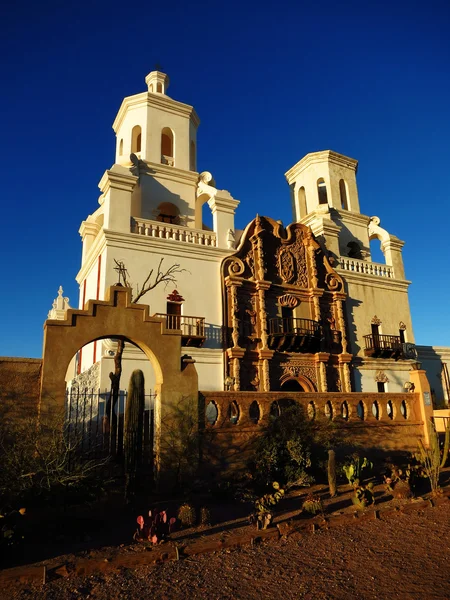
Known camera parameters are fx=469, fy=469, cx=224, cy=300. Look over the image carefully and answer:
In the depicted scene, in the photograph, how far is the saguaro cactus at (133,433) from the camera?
32.0ft

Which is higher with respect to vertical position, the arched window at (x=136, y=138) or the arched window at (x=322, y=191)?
the arched window at (x=136, y=138)

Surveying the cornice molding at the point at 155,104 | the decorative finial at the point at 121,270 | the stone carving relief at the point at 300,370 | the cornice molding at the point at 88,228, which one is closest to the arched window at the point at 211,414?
the stone carving relief at the point at 300,370

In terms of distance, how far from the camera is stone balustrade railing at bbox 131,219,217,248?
20922 mm

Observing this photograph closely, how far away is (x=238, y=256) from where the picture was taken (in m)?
22.6

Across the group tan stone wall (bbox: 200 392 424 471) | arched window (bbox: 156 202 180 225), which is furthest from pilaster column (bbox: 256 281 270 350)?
tan stone wall (bbox: 200 392 424 471)

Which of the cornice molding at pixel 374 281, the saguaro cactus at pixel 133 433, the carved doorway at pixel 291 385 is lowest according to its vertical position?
the saguaro cactus at pixel 133 433

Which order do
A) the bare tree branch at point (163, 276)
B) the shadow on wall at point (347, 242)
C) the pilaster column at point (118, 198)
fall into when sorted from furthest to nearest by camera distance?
the shadow on wall at point (347, 242) → the pilaster column at point (118, 198) → the bare tree branch at point (163, 276)

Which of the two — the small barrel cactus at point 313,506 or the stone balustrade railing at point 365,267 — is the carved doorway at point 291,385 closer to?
the stone balustrade railing at point 365,267

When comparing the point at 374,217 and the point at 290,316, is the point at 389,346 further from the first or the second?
the point at 374,217

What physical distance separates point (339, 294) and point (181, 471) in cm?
1579

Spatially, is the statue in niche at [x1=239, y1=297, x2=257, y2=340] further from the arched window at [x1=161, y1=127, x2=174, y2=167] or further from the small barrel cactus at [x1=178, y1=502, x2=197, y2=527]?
the small barrel cactus at [x1=178, y1=502, x2=197, y2=527]

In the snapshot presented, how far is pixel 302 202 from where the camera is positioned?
101 ft

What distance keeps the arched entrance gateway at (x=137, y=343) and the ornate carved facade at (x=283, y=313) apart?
890 cm

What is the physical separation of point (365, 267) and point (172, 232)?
38.7 ft
